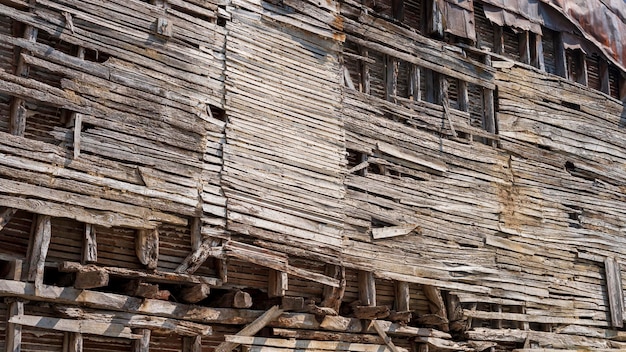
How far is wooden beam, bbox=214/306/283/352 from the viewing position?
9.41 metres

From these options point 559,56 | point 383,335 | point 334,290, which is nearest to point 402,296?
point 383,335

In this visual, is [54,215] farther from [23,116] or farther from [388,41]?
[388,41]

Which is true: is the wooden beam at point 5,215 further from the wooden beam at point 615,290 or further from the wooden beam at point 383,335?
the wooden beam at point 615,290

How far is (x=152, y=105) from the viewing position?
9.48 meters

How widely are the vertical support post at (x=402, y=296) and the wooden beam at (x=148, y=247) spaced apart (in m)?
3.53

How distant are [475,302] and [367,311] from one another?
2139mm

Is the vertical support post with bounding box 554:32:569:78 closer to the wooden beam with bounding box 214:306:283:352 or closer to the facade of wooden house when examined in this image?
the facade of wooden house

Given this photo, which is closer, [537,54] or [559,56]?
[537,54]

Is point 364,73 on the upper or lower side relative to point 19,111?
upper

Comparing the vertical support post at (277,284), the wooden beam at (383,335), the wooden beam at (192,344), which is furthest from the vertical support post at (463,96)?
the wooden beam at (192,344)

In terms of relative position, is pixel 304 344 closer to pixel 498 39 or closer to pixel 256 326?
pixel 256 326

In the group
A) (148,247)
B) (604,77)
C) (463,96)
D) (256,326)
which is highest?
(604,77)

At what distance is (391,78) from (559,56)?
3.86m

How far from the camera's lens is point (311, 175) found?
1062cm
